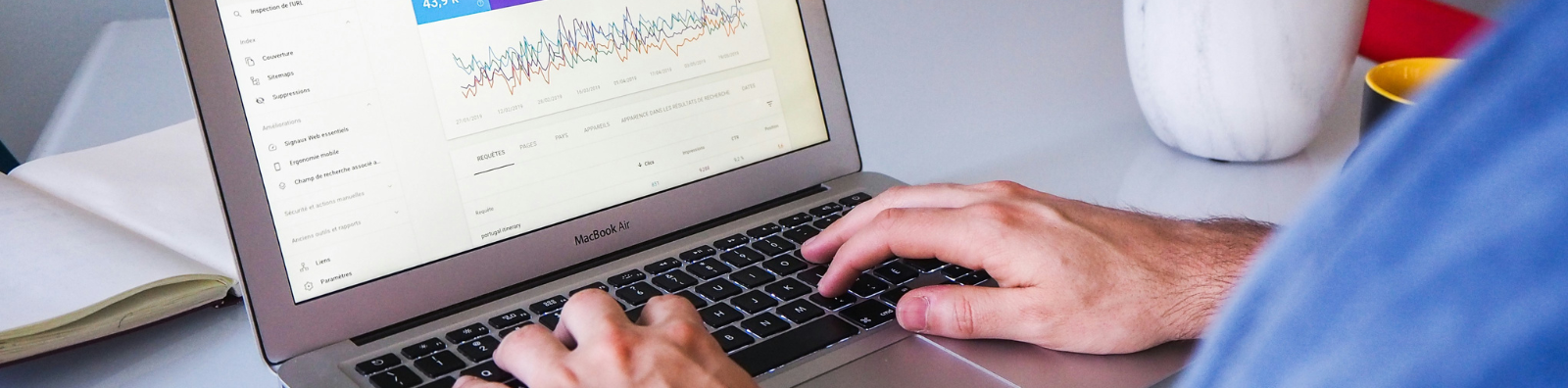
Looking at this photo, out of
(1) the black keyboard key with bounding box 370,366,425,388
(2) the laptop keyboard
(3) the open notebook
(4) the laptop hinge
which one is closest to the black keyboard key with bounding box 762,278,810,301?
(2) the laptop keyboard

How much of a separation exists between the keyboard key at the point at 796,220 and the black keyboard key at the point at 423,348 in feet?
0.89

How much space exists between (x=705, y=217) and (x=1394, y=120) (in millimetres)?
699

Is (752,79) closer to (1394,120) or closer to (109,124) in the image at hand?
(1394,120)

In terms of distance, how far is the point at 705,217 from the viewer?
0.79 meters

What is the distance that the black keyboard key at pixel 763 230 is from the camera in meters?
0.77

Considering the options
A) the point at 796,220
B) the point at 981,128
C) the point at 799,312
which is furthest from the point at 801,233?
the point at 981,128

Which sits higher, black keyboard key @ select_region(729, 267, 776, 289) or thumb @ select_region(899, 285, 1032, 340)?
black keyboard key @ select_region(729, 267, 776, 289)

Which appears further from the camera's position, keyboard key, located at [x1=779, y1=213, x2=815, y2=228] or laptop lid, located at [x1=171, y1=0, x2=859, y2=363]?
keyboard key, located at [x1=779, y1=213, x2=815, y2=228]

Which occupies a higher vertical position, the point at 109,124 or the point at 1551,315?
the point at 109,124

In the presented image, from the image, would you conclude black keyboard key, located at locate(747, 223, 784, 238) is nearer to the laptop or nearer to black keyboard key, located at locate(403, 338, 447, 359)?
the laptop

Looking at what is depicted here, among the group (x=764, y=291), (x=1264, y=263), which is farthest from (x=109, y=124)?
(x=1264, y=263)

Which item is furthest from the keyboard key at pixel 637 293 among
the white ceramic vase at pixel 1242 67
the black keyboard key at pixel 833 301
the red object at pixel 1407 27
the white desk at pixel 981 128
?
the red object at pixel 1407 27

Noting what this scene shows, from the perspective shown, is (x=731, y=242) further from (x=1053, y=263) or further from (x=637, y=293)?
(x=1053, y=263)

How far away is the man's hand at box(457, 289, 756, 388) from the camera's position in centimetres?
52
